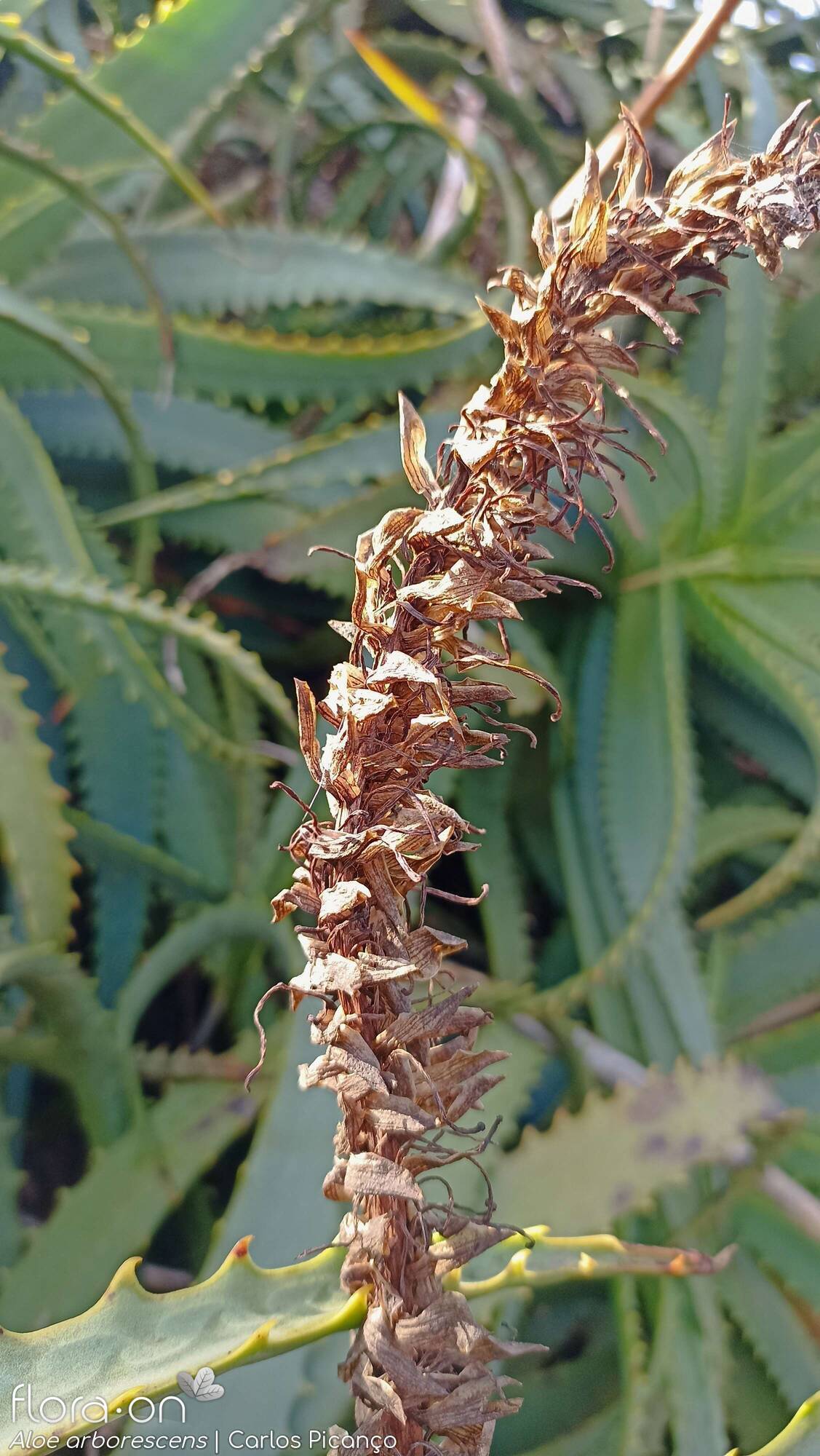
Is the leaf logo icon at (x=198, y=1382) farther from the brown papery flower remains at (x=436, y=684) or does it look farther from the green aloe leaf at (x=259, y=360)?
the green aloe leaf at (x=259, y=360)

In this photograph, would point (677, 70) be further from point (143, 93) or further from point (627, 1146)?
point (627, 1146)

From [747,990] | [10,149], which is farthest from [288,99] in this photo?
[747,990]

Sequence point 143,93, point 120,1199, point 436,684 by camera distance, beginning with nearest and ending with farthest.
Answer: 1. point 436,684
2. point 120,1199
3. point 143,93

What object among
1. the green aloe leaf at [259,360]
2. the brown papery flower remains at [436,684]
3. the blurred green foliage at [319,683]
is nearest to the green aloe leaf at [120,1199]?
the blurred green foliage at [319,683]

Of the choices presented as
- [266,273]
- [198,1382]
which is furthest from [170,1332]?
[266,273]

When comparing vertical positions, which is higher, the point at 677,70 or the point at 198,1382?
the point at 677,70

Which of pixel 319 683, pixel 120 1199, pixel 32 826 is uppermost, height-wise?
pixel 319 683

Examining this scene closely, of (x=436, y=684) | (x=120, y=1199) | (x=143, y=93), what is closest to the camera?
(x=436, y=684)
